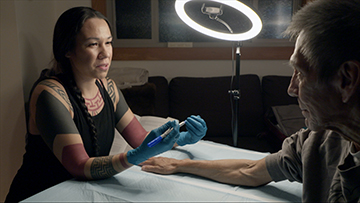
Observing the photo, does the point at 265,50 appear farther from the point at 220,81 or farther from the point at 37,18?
the point at 37,18

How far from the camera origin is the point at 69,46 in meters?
1.27

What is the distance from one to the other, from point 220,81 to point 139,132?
4.46 feet

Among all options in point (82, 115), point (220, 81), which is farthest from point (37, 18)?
point (220, 81)

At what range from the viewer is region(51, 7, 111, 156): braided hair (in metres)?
1.25

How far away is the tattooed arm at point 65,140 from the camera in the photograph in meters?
1.12

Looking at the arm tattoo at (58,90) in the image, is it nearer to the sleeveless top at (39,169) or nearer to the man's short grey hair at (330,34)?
the sleeveless top at (39,169)

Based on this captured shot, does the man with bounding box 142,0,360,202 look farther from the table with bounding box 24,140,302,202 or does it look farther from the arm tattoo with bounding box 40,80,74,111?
the arm tattoo with bounding box 40,80,74,111

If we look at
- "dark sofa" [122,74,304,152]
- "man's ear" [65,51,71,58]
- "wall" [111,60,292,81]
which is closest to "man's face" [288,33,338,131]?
"man's ear" [65,51,71,58]

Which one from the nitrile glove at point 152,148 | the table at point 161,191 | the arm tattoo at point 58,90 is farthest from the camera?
the arm tattoo at point 58,90

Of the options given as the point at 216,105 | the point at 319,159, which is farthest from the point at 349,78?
the point at 216,105

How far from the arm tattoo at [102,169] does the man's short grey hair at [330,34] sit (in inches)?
33.1

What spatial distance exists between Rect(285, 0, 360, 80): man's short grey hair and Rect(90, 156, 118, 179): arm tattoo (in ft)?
2.76

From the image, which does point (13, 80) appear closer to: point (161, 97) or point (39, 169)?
point (39, 169)

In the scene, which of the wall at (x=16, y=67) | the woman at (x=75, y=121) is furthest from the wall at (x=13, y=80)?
the woman at (x=75, y=121)
